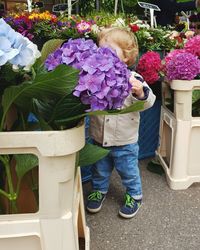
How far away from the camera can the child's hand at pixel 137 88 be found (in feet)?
5.75

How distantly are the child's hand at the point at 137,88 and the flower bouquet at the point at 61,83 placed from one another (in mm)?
764

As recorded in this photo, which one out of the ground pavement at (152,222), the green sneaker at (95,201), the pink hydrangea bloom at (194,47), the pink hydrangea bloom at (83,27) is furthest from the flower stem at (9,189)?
the pink hydrangea bloom at (83,27)

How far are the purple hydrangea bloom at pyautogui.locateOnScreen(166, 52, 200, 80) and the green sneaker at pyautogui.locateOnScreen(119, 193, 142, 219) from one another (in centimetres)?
78

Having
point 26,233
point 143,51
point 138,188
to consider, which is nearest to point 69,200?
point 26,233

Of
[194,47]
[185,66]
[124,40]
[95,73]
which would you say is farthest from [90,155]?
[194,47]

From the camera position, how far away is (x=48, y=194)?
99 cm

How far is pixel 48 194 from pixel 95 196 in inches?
47.3

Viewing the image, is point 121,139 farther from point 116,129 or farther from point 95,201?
point 95,201

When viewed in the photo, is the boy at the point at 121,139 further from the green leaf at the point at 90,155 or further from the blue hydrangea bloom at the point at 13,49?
the blue hydrangea bloom at the point at 13,49

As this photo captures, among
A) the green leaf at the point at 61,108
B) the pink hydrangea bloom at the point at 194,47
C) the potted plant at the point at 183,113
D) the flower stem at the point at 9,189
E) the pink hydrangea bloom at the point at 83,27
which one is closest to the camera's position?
the green leaf at the point at 61,108

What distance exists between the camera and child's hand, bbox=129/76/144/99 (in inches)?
69.1

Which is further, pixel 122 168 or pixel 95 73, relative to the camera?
pixel 122 168

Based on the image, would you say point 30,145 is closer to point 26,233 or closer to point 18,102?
point 18,102

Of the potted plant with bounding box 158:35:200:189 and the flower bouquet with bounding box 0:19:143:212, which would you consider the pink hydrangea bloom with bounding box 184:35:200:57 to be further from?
the flower bouquet with bounding box 0:19:143:212
